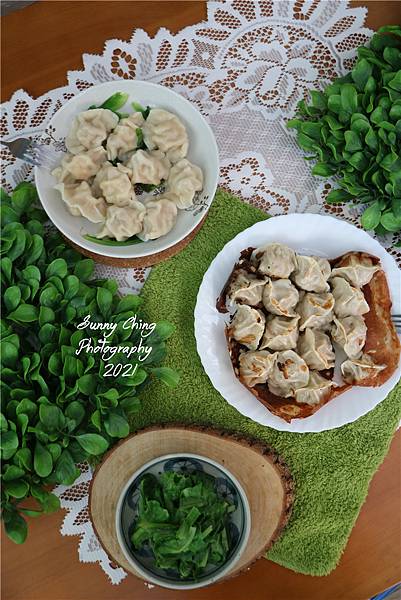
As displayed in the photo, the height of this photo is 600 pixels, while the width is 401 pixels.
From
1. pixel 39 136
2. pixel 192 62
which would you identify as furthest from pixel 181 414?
pixel 192 62

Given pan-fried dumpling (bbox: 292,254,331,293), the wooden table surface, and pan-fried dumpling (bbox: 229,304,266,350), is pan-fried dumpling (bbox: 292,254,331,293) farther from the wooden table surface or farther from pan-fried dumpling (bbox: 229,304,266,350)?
the wooden table surface

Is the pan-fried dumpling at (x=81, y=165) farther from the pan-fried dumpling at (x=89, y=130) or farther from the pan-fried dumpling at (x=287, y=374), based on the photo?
the pan-fried dumpling at (x=287, y=374)

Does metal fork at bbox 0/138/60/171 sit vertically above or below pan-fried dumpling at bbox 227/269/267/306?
above

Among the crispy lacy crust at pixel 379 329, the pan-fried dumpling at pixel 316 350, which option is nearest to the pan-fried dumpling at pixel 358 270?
the crispy lacy crust at pixel 379 329

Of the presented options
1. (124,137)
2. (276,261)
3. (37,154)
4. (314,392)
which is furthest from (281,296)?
(37,154)

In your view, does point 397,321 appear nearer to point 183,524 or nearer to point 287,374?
point 287,374

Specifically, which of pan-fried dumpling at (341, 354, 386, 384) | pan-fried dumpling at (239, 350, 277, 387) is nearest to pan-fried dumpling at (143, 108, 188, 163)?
pan-fried dumpling at (239, 350, 277, 387)
